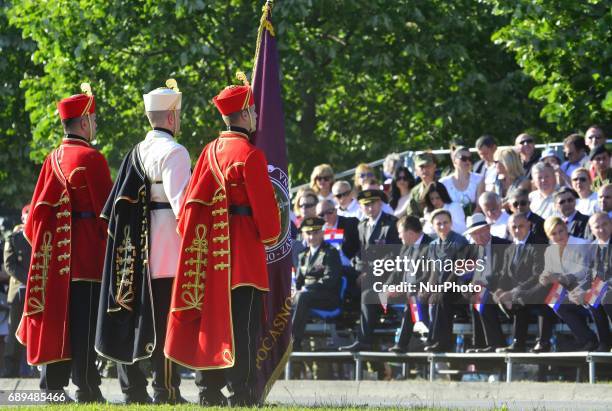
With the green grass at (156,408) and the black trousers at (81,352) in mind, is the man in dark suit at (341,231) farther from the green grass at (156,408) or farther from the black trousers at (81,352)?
the green grass at (156,408)

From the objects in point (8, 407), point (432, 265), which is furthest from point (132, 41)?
point (8, 407)

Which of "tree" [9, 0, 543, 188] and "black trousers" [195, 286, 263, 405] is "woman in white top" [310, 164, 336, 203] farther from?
"black trousers" [195, 286, 263, 405]

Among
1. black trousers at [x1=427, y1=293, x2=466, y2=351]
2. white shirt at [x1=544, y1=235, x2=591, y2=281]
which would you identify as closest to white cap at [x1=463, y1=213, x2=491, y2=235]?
black trousers at [x1=427, y1=293, x2=466, y2=351]

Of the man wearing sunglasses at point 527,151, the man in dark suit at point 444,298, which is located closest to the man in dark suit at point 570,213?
the man in dark suit at point 444,298

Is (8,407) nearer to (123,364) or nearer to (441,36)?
(123,364)

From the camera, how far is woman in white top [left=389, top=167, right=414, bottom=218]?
16391 mm

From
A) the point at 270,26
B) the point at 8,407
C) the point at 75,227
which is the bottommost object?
the point at 8,407

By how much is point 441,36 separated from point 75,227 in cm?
1472

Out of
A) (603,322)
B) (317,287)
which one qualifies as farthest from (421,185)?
(603,322)

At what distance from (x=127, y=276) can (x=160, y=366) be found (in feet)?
2.23

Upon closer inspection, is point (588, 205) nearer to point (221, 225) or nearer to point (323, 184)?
point (323, 184)

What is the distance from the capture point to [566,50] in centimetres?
1970

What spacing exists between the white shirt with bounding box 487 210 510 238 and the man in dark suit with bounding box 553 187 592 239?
1.75ft

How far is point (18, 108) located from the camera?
1151 inches
